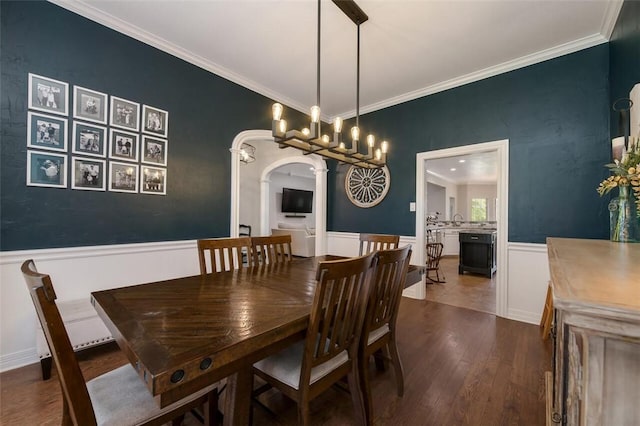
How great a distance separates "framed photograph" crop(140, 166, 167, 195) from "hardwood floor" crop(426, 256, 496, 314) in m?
3.80

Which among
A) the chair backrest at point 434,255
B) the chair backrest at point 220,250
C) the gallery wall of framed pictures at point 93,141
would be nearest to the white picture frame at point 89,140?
the gallery wall of framed pictures at point 93,141

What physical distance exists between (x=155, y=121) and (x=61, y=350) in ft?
8.13

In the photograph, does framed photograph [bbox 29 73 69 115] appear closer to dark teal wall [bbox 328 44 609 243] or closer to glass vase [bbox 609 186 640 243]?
dark teal wall [bbox 328 44 609 243]

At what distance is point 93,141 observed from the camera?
228 centimetres

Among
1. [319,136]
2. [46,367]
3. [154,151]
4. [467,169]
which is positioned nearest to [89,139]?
[154,151]

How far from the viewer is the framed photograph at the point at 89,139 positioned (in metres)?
2.19

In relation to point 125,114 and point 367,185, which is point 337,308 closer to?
point 125,114

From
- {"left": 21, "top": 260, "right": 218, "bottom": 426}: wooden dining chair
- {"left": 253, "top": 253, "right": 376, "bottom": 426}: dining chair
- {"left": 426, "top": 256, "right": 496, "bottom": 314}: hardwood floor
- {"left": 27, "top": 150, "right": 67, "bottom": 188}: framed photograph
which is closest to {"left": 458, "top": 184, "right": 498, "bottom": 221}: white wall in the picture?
{"left": 426, "top": 256, "right": 496, "bottom": 314}: hardwood floor

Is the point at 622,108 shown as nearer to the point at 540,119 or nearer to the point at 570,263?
the point at 540,119

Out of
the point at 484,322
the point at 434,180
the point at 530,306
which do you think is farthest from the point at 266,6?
the point at 434,180

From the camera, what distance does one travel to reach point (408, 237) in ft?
12.4

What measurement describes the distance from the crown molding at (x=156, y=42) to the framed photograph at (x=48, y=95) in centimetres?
66

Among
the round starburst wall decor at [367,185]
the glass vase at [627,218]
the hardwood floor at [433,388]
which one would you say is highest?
the round starburst wall decor at [367,185]

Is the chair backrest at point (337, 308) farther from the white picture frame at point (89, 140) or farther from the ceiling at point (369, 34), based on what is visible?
the white picture frame at point (89, 140)
